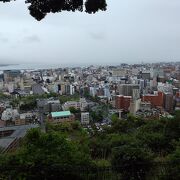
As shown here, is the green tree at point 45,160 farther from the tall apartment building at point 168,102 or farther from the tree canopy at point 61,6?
the tall apartment building at point 168,102

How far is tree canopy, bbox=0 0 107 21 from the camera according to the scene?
2.19 m

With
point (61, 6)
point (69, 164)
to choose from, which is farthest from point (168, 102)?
point (61, 6)

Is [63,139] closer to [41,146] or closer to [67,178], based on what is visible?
[41,146]

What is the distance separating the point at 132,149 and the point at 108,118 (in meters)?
17.5

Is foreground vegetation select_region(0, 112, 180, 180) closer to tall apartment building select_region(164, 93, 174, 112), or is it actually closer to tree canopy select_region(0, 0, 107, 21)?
tree canopy select_region(0, 0, 107, 21)

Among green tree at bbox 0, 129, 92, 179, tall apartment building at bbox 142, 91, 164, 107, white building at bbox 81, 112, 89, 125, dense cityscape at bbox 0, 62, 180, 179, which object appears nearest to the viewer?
green tree at bbox 0, 129, 92, 179

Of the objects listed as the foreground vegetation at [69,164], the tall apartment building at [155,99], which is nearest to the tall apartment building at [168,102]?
the tall apartment building at [155,99]

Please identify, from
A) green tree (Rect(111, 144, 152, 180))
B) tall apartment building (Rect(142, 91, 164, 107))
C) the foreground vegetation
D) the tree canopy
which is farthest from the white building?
the tree canopy

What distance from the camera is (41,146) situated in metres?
4.54

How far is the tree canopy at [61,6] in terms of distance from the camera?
219 centimetres

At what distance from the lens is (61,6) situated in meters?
2.22

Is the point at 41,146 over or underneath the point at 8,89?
over

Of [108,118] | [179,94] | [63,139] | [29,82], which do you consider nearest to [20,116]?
[108,118]

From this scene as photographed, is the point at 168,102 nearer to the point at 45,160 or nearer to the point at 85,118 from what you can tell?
the point at 85,118
